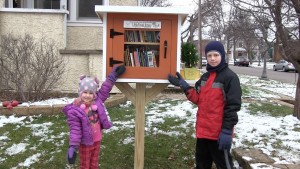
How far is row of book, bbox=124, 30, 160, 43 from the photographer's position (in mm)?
3686

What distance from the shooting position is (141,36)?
3711 millimetres

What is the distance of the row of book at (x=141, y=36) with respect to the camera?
3686mm

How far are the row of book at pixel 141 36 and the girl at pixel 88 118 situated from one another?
33cm

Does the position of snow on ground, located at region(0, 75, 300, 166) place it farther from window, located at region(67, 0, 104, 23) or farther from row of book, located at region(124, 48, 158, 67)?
window, located at region(67, 0, 104, 23)

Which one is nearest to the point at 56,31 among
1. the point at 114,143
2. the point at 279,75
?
the point at 114,143

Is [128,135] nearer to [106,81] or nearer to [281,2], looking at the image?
[106,81]

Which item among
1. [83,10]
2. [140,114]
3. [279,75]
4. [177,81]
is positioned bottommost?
[279,75]

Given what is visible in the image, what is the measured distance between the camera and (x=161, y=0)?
45594 mm

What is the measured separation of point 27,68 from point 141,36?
163 inches

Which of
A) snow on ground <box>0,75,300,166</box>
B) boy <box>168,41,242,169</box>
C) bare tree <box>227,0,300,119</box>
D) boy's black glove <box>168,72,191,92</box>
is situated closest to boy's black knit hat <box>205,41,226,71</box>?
boy <box>168,41,242,169</box>

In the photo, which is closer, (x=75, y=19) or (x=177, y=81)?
(x=177, y=81)

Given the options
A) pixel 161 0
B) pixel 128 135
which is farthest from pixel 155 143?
pixel 161 0

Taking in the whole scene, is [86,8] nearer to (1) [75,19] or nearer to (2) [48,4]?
(1) [75,19]

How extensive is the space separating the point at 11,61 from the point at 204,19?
1470 inches
